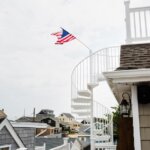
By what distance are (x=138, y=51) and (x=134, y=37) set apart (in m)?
0.33

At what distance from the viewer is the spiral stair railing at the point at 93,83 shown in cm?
516

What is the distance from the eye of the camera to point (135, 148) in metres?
3.11

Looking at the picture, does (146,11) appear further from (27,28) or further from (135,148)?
(27,28)

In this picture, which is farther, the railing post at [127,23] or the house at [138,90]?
the railing post at [127,23]

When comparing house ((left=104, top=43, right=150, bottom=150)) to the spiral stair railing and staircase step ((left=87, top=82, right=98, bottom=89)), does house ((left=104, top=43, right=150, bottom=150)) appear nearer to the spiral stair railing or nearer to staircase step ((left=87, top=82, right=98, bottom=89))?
the spiral stair railing

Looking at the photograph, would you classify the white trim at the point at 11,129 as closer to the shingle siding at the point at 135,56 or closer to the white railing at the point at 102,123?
the white railing at the point at 102,123

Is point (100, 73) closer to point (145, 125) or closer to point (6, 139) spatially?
point (145, 125)

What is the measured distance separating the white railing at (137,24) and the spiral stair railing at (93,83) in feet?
3.11

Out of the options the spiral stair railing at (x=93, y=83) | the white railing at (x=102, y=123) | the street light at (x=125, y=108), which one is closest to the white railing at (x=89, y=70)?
the spiral stair railing at (x=93, y=83)

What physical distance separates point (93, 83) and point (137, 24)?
173 centimetres

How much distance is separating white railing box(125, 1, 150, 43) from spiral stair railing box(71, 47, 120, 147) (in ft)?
3.11

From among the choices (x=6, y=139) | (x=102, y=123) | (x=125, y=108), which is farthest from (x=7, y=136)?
→ (x=125, y=108)

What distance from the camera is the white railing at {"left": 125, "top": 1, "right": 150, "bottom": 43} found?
3920 millimetres

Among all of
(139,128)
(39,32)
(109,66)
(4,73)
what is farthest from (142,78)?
(4,73)
